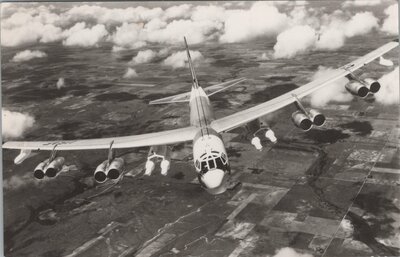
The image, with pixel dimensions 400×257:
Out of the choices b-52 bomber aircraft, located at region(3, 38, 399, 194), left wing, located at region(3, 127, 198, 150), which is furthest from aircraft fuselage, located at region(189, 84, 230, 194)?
left wing, located at region(3, 127, 198, 150)

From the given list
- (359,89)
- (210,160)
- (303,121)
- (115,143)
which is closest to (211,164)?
(210,160)

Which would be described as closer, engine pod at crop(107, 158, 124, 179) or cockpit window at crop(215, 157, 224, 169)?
cockpit window at crop(215, 157, 224, 169)

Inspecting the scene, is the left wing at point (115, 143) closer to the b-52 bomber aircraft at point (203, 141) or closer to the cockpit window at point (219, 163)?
the b-52 bomber aircraft at point (203, 141)

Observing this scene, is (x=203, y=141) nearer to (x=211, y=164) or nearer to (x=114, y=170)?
(x=211, y=164)

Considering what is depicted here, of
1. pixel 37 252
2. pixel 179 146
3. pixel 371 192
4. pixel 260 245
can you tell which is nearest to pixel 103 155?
pixel 179 146

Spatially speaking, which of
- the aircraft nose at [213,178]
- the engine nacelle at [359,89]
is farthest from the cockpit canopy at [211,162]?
the engine nacelle at [359,89]

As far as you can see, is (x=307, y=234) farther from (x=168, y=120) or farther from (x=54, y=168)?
(x=168, y=120)

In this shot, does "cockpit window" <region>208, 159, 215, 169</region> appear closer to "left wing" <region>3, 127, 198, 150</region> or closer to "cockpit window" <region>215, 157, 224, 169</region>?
"cockpit window" <region>215, 157, 224, 169</region>
